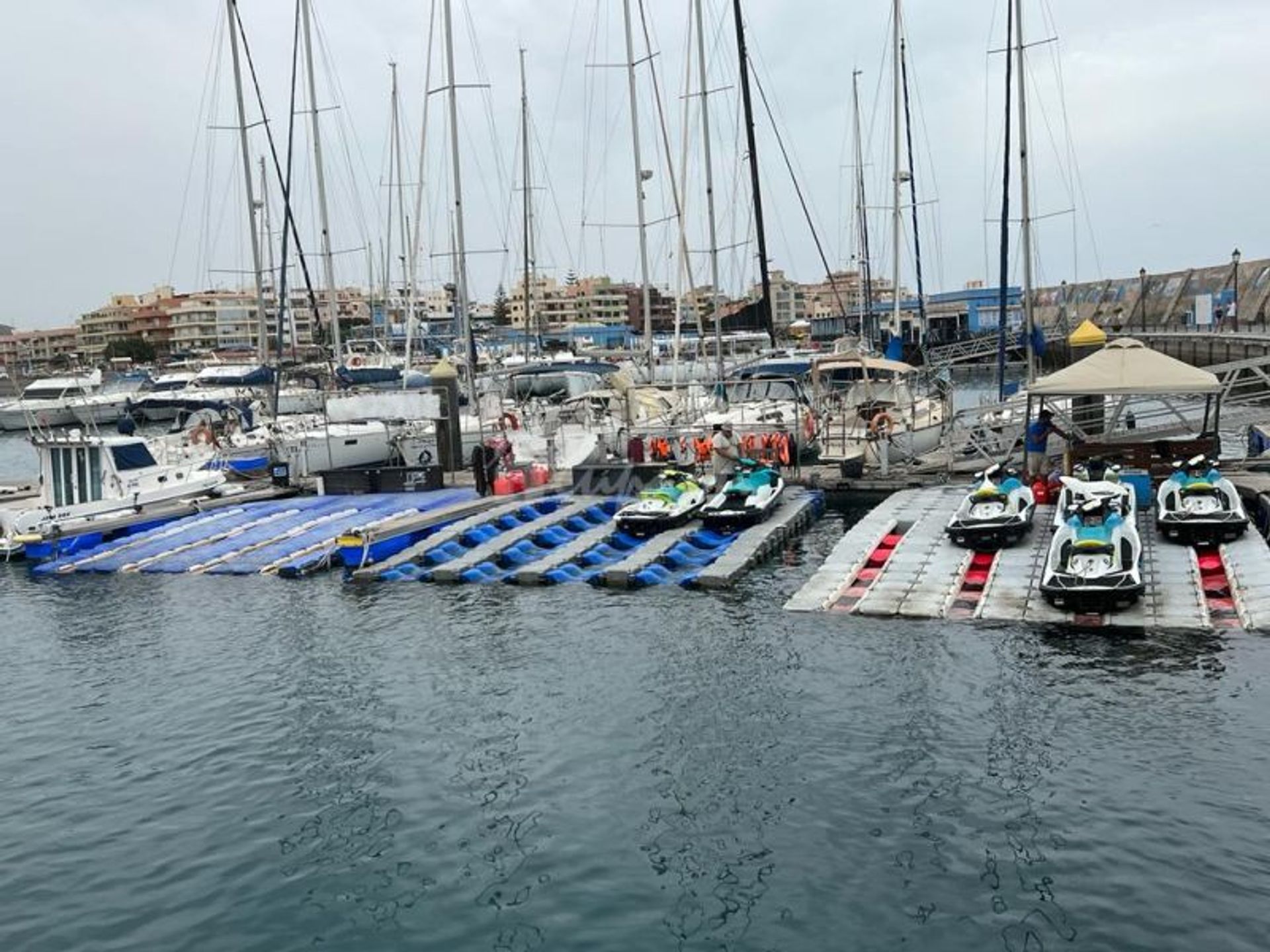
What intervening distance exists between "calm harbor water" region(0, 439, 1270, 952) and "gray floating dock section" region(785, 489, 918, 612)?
0.74 meters

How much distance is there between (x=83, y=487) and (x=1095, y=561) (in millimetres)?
25108

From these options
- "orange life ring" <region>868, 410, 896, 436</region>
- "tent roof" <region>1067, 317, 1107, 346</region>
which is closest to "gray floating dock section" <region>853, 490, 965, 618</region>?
"orange life ring" <region>868, 410, 896, 436</region>

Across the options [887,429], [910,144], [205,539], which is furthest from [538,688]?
[910,144]

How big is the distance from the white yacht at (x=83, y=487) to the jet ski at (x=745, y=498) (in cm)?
1605

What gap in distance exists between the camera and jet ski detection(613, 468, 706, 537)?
80.5 feet

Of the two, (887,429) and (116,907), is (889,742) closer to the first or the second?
(116,907)

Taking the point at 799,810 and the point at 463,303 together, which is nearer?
the point at 799,810

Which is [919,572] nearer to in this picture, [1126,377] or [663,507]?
[663,507]

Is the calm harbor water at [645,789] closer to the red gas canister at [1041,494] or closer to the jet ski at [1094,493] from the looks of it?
the jet ski at [1094,493]

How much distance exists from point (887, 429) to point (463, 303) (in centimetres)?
1332

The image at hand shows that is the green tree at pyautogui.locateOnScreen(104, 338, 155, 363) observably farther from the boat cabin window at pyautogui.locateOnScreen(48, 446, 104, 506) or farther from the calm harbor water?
the calm harbor water

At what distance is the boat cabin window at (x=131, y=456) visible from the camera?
97.0ft

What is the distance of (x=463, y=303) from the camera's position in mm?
33312

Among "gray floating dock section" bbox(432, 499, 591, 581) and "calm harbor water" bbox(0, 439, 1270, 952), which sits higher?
"gray floating dock section" bbox(432, 499, 591, 581)
